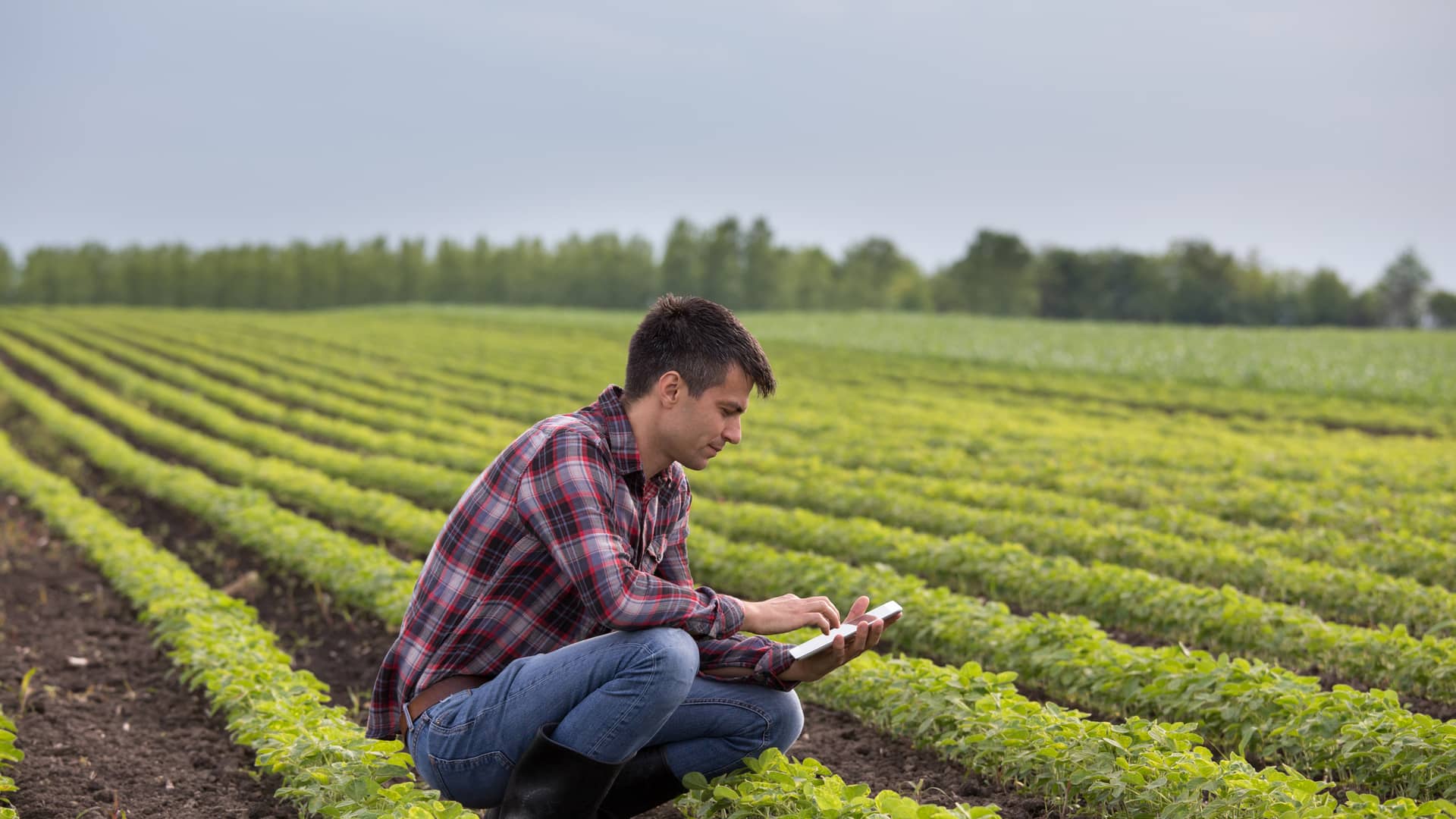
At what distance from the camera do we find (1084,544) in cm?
902

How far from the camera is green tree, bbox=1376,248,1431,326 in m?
74.1

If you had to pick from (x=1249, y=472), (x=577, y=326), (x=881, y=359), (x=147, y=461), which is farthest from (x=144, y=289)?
(x=1249, y=472)

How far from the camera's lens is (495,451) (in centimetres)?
1506

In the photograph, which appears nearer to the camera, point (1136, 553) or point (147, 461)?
point (1136, 553)

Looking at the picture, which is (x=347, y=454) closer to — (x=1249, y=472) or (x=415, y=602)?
(x=1249, y=472)

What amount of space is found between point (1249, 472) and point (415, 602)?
38.5 ft

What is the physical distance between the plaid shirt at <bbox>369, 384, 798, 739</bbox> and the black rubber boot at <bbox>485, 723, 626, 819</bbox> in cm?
36

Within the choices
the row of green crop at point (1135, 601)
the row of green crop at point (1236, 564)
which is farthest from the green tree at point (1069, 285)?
the row of green crop at point (1135, 601)

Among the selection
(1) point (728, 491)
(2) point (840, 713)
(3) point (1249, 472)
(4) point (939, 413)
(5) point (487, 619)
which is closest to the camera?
(5) point (487, 619)

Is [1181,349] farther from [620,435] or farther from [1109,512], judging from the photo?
[620,435]

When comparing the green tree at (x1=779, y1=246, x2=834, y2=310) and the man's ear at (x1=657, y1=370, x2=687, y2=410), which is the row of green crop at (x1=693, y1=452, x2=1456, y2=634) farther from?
the green tree at (x1=779, y1=246, x2=834, y2=310)

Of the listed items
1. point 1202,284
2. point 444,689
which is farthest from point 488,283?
point 444,689

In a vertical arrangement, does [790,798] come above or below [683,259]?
below

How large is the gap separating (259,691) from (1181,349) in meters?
34.2
